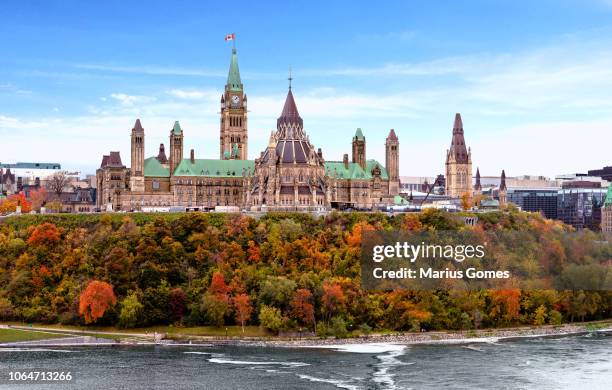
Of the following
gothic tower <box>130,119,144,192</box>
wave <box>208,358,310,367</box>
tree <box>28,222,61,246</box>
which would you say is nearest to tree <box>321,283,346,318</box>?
wave <box>208,358,310,367</box>

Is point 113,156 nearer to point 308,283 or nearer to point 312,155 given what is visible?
point 312,155

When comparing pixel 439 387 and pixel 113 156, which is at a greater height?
pixel 113 156

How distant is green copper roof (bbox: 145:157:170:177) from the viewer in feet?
605

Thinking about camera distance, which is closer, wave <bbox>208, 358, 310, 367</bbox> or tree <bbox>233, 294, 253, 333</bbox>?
wave <bbox>208, 358, 310, 367</bbox>

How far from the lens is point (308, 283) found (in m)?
121

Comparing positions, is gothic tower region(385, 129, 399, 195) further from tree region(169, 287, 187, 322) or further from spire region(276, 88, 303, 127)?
tree region(169, 287, 187, 322)

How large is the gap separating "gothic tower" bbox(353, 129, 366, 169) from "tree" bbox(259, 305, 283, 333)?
8225 centimetres

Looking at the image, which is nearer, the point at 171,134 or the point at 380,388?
the point at 380,388

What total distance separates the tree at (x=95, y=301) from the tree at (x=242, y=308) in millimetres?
15885

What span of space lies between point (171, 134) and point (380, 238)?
67.6 m

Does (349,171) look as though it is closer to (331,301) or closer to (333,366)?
(331,301)

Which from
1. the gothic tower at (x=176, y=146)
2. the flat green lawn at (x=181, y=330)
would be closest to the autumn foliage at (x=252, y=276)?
the flat green lawn at (x=181, y=330)

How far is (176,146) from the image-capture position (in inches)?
7397

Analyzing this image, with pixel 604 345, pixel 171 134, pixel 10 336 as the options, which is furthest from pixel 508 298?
pixel 171 134
